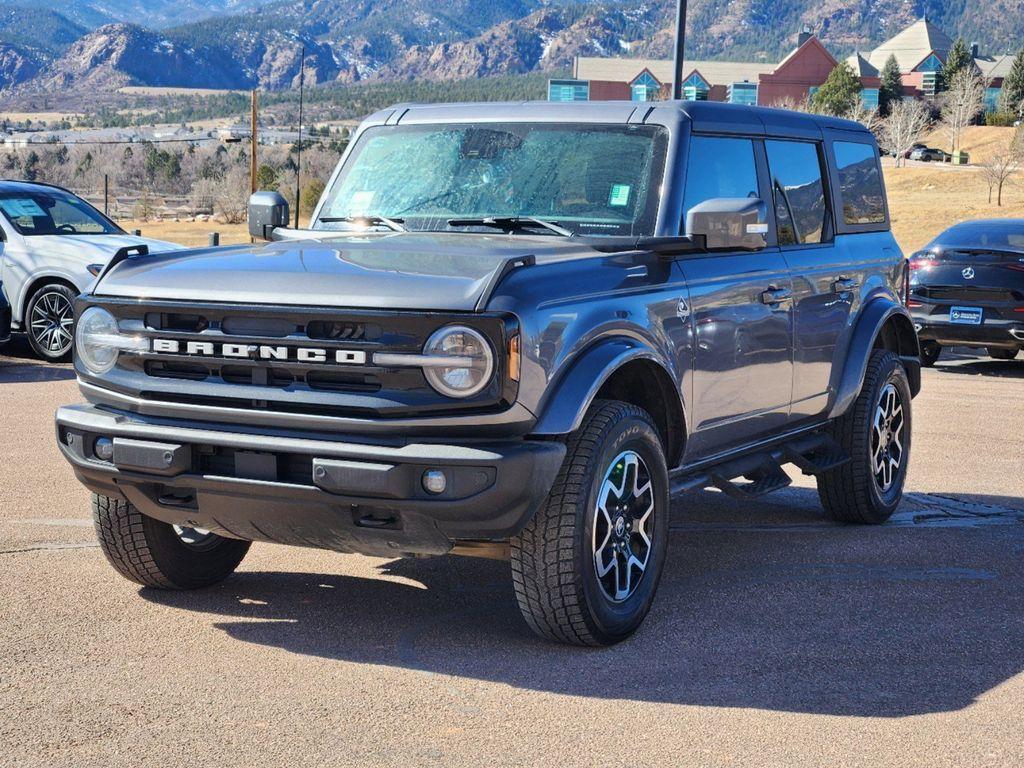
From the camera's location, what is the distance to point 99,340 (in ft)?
16.7

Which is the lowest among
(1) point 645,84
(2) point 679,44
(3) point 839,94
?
(2) point 679,44

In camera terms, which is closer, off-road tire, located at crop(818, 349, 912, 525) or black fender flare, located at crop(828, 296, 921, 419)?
black fender flare, located at crop(828, 296, 921, 419)

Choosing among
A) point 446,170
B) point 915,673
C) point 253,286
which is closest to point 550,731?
point 915,673

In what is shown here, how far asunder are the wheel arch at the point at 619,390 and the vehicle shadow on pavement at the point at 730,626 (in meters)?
0.78

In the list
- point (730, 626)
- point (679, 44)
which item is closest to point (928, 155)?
point (679, 44)

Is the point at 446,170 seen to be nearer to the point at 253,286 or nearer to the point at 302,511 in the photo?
the point at 253,286

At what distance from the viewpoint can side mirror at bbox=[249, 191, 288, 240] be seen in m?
6.50

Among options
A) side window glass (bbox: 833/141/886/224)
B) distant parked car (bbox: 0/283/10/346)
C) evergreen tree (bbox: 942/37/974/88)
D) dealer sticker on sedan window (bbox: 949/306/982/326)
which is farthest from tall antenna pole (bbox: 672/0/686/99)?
evergreen tree (bbox: 942/37/974/88)

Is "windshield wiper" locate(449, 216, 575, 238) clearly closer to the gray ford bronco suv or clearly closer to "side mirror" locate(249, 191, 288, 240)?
the gray ford bronco suv

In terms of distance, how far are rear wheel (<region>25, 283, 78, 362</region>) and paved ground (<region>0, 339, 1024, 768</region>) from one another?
695 centimetres

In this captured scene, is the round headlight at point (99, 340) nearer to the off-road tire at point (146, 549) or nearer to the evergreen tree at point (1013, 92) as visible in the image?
the off-road tire at point (146, 549)

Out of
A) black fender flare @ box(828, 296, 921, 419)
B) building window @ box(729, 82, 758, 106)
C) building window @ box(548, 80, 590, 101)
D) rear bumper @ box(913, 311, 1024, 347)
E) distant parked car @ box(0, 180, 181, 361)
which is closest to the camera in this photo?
black fender flare @ box(828, 296, 921, 419)

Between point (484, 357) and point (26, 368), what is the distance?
1026cm

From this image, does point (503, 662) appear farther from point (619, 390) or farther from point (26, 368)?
point (26, 368)
